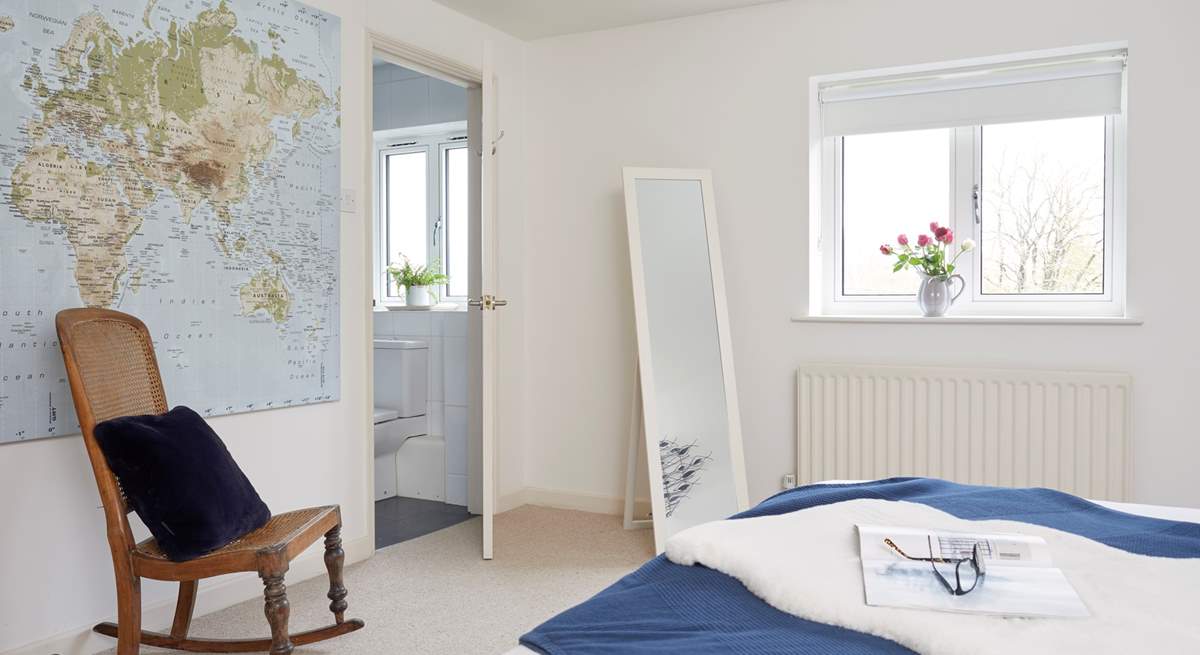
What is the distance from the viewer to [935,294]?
3652 mm

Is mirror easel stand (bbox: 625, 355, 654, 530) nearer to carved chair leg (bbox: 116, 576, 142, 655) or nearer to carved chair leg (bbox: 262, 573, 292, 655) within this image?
carved chair leg (bbox: 262, 573, 292, 655)

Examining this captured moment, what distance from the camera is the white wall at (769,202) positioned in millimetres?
3250

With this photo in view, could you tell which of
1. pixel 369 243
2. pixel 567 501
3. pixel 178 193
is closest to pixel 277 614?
pixel 178 193

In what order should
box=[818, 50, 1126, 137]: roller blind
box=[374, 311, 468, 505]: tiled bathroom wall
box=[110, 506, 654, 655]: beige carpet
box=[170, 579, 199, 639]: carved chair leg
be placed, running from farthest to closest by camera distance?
box=[374, 311, 468, 505]: tiled bathroom wall
box=[818, 50, 1126, 137]: roller blind
box=[110, 506, 654, 655]: beige carpet
box=[170, 579, 199, 639]: carved chair leg

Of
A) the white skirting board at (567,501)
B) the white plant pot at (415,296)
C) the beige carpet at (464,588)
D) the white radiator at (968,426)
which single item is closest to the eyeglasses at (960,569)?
the beige carpet at (464,588)

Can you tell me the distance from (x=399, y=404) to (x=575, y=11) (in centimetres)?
218

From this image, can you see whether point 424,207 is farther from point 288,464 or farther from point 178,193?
point 178,193

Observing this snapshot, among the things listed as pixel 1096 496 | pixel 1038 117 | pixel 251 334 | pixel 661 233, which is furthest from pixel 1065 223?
pixel 251 334

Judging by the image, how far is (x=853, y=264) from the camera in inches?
156

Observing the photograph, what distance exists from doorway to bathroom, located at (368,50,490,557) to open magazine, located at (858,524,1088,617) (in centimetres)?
254

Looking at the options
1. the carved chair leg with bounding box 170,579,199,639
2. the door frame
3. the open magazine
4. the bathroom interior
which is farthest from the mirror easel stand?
the open magazine

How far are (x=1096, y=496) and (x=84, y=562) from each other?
136 inches

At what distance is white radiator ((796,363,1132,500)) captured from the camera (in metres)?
3.30

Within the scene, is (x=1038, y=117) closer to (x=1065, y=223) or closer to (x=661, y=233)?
(x=1065, y=223)
